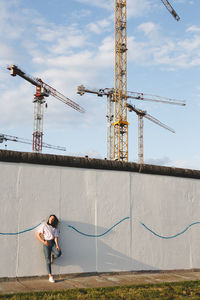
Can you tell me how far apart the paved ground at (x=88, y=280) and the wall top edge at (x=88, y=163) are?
110 inches

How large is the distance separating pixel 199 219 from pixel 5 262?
6.17m

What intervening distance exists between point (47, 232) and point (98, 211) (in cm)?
165

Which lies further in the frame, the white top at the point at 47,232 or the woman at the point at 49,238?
the white top at the point at 47,232

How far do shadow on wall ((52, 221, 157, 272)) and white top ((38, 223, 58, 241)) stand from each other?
1.57 feet

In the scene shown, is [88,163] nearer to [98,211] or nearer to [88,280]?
[98,211]

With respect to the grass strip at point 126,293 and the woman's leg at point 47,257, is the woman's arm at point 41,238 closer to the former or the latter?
the woman's leg at point 47,257

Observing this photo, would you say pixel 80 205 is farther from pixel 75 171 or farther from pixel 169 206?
pixel 169 206

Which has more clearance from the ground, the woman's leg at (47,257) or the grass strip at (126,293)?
the woman's leg at (47,257)

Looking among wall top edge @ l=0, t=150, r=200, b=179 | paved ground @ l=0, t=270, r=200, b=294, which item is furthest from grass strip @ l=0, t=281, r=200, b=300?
wall top edge @ l=0, t=150, r=200, b=179

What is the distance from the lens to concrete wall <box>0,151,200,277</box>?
27.2 ft

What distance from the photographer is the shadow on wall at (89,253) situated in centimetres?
877

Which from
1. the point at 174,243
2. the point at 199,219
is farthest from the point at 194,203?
the point at 174,243

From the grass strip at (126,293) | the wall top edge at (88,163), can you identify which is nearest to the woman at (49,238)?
the grass strip at (126,293)

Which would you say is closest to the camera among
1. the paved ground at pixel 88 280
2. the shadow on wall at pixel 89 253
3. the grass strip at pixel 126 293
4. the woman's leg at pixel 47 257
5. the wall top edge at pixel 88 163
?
the grass strip at pixel 126 293
